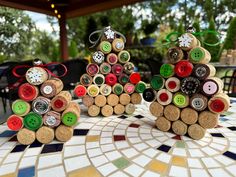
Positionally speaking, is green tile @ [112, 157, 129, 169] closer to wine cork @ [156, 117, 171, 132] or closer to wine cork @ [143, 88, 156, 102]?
wine cork @ [156, 117, 171, 132]

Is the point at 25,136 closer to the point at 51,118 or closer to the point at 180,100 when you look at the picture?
the point at 51,118

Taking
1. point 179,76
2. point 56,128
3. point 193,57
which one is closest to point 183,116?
point 179,76

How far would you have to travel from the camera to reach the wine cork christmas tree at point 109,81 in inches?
90.4

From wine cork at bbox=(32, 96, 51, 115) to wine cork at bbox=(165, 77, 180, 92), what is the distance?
108 centimetres

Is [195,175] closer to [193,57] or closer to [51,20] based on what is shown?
[193,57]

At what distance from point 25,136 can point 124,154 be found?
854 millimetres

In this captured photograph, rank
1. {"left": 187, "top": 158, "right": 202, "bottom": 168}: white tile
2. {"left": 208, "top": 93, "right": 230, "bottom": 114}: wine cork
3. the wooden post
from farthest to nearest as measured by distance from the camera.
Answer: the wooden post
{"left": 208, "top": 93, "right": 230, "bottom": 114}: wine cork
{"left": 187, "top": 158, "right": 202, "bottom": 168}: white tile

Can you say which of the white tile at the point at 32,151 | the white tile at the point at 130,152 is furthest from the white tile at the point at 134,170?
the white tile at the point at 32,151

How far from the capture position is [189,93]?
1685mm

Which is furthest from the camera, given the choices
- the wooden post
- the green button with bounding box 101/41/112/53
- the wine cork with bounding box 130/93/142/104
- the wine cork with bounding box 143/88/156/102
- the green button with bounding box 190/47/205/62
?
the wooden post

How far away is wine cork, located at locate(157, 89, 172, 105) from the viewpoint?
1786mm

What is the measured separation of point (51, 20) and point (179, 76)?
9.89 metres

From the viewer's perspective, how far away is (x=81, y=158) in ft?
4.72

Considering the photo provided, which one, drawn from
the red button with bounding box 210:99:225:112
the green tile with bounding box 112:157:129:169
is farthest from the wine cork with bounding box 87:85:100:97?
the red button with bounding box 210:99:225:112
